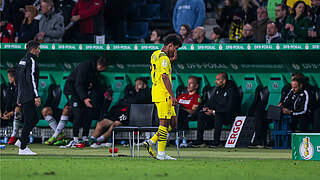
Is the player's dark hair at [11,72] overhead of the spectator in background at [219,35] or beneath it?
beneath

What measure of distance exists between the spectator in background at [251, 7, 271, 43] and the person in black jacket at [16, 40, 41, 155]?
5512 millimetres

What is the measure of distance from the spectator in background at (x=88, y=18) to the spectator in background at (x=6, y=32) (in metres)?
1.77

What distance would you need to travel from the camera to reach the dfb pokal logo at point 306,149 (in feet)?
36.3

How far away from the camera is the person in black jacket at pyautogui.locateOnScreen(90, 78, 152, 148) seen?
51.9 feet

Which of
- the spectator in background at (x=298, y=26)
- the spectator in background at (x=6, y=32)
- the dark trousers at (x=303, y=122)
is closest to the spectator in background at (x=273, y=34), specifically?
the spectator in background at (x=298, y=26)

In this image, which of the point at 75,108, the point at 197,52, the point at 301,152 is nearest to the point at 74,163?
the point at 301,152

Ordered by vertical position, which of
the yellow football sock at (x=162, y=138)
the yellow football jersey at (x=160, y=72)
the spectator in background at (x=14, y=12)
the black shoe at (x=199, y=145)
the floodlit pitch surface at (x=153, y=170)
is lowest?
the black shoe at (x=199, y=145)

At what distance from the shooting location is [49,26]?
17078 millimetres

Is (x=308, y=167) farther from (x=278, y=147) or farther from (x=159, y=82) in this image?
(x=278, y=147)

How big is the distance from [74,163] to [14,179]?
2260 mm

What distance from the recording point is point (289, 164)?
32.7 feet

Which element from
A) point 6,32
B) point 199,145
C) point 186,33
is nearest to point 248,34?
point 186,33

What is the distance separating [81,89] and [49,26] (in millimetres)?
Answer: 2493

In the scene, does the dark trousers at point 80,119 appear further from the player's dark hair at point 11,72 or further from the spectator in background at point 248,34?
the spectator in background at point 248,34
